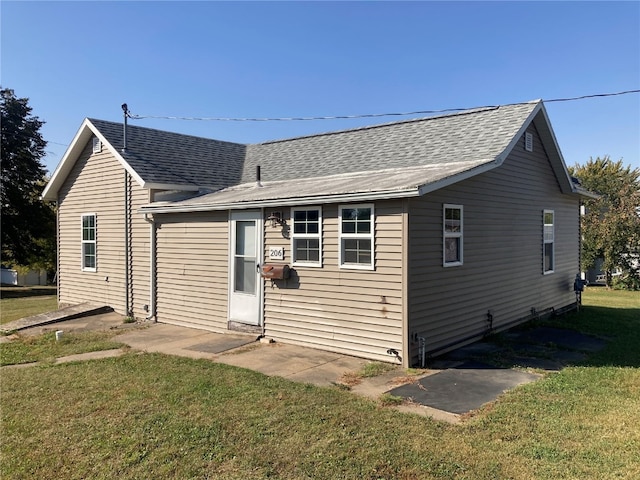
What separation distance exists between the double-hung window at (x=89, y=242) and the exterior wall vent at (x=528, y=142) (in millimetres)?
11922

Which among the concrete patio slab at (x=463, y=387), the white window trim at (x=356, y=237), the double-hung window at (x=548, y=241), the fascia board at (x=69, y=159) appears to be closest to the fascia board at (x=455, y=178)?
the white window trim at (x=356, y=237)

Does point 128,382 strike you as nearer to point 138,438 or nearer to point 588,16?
point 138,438

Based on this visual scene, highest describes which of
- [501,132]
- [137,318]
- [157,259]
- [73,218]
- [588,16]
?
[588,16]

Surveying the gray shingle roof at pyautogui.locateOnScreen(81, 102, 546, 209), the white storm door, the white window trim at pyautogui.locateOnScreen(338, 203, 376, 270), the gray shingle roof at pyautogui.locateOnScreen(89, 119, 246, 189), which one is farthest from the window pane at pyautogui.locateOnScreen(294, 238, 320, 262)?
the gray shingle roof at pyautogui.locateOnScreen(89, 119, 246, 189)

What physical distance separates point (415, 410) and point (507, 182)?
654 cm

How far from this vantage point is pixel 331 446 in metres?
4.33

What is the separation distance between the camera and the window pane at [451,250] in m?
8.22

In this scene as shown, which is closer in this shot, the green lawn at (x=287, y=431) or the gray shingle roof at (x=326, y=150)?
the green lawn at (x=287, y=431)

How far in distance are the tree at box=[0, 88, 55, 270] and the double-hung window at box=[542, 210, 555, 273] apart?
28.5 meters

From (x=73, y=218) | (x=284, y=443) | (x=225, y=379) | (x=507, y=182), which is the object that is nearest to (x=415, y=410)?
(x=284, y=443)

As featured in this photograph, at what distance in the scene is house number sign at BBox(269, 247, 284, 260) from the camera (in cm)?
887

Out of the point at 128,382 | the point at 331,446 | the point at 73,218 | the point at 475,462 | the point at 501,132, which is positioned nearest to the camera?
the point at 475,462

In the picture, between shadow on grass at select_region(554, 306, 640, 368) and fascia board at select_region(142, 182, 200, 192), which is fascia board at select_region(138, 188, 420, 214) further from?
shadow on grass at select_region(554, 306, 640, 368)

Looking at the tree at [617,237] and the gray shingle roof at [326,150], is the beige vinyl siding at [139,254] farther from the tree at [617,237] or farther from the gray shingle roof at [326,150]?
the tree at [617,237]
